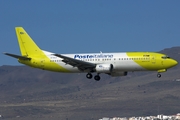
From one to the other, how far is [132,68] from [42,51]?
18639mm

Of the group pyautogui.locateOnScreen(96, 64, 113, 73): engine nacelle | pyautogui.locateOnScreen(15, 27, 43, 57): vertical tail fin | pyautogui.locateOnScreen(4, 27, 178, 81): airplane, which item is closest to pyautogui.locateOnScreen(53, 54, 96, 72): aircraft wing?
pyautogui.locateOnScreen(4, 27, 178, 81): airplane

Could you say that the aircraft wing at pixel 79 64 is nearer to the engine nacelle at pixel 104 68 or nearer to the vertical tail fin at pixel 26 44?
the engine nacelle at pixel 104 68

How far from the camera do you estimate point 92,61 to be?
114 metres

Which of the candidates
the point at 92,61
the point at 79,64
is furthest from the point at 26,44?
the point at 92,61

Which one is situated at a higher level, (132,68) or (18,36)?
(18,36)

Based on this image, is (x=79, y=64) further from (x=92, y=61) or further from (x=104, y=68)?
(x=104, y=68)

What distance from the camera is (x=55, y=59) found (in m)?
118

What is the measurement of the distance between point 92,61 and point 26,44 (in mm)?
14820

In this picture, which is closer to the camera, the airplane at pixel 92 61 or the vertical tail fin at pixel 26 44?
the airplane at pixel 92 61

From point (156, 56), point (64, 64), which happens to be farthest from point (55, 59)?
point (156, 56)

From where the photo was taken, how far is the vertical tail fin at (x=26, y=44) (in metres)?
121

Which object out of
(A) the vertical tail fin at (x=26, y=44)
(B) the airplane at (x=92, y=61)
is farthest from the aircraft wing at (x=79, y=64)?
(A) the vertical tail fin at (x=26, y=44)

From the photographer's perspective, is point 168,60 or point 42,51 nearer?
point 168,60

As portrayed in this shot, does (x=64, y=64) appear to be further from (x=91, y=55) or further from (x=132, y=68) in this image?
(x=132, y=68)
